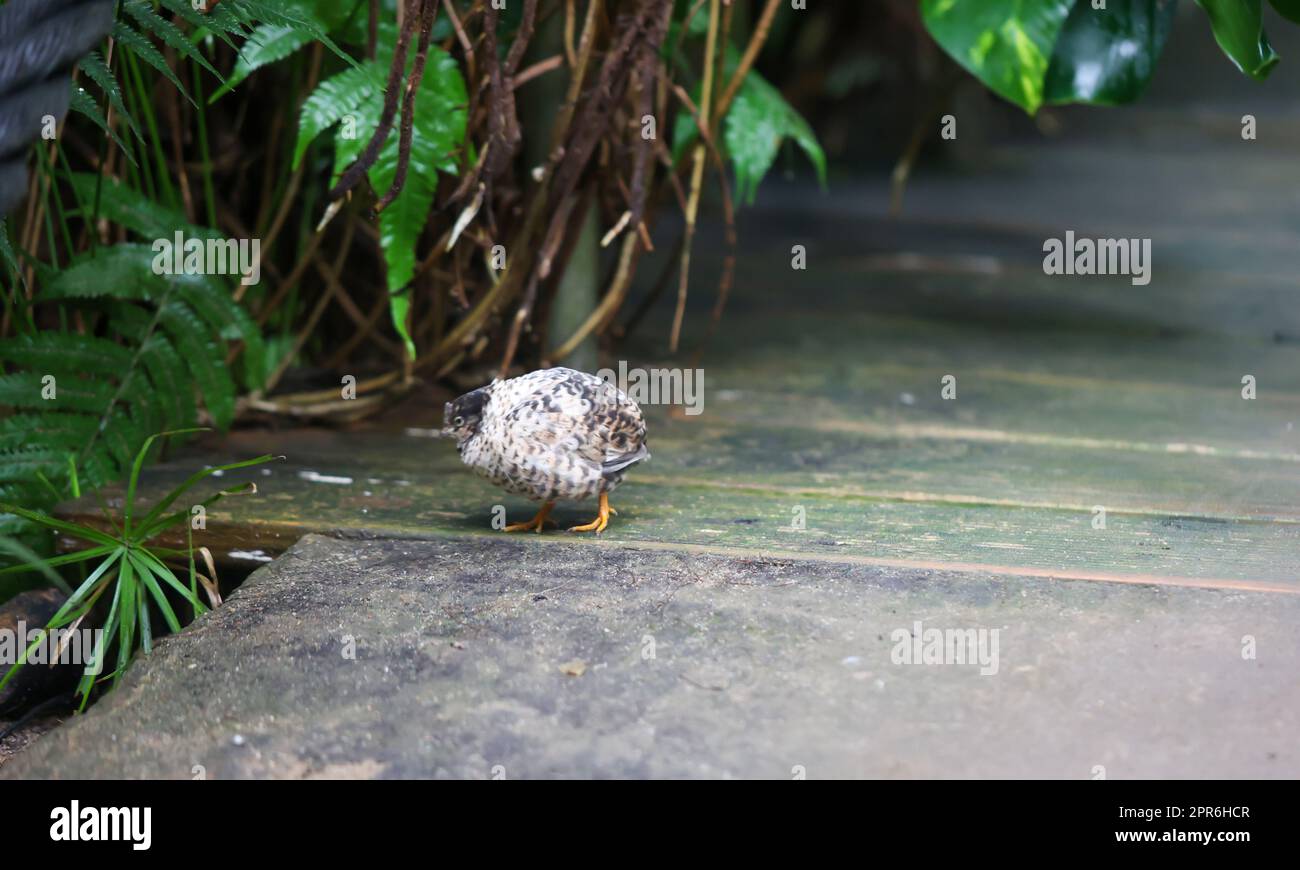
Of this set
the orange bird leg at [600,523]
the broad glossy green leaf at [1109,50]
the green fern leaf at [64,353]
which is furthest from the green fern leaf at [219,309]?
the broad glossy green leaf at [1109,50]

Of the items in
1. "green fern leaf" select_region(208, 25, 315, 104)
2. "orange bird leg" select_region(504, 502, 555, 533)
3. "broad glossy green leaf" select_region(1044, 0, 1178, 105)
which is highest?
"broad glossy green leaf" select_region(1044, 0, 1178, 105)

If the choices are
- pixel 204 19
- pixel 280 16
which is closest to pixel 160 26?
pixel 204 19

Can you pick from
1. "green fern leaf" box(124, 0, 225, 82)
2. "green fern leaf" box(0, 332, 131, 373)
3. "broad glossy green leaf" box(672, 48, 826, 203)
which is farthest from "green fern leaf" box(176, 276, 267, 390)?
"broad glossy green leaf" box(672, 48, 826, 203)

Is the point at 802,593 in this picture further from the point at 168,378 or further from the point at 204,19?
the point at 168,378

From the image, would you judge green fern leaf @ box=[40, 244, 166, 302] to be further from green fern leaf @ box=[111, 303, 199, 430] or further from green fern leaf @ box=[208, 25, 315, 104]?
green fern leaf @ box=[208, 25, 315, 104]

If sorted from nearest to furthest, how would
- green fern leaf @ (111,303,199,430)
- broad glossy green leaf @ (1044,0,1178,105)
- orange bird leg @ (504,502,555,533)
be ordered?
orange bird leg @ (504,502,555,533) → green fern leaf @ (111,303,199,430) → broad glossy green leaf @ (1044,0,1178,105)

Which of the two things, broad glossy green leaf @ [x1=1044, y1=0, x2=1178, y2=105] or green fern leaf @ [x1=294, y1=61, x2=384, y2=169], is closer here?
green fern leaf @ [x1=294, y1=61, x2=384, y2=169]

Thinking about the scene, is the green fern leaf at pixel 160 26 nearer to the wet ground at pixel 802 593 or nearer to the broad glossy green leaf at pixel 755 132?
the wet ground at pixel 802 593

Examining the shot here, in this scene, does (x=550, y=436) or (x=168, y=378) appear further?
(x=168, y=378)
